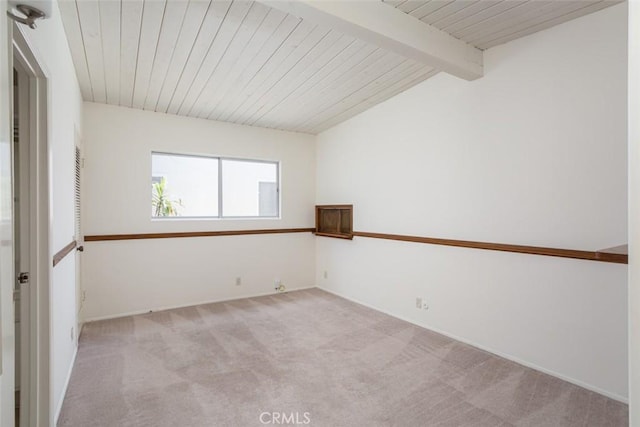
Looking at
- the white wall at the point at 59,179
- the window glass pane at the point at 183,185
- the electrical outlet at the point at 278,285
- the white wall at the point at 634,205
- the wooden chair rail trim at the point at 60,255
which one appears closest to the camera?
the white wall at the point at 634,205

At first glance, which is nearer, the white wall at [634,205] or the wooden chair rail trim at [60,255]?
the white wall at [634,205]

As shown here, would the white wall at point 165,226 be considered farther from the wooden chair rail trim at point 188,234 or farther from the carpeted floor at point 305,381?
the carpeted floor at point 305,381

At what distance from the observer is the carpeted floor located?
1974 mm

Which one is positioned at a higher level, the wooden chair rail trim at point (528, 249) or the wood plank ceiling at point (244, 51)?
the wood plank ceiling at point (244, 51)

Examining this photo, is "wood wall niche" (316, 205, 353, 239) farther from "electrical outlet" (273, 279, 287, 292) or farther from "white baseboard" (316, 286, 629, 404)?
"white baseboard" (316, 286, 629, 404)

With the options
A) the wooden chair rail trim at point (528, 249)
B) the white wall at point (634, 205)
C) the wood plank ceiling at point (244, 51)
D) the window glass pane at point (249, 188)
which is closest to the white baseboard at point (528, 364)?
the wooden chair rail trim at point (528, 249)

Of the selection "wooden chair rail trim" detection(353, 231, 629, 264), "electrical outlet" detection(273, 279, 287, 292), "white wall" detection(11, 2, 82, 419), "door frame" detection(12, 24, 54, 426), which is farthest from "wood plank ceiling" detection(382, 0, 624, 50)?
"electrical outlet" detection(273, 279, 287, 292)

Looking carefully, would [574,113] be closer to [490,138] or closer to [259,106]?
[490,138]

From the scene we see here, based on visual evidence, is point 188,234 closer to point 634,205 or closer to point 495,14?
point 495,14

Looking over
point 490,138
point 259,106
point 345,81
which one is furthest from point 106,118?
point 490,138

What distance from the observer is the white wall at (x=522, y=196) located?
7.16 feet

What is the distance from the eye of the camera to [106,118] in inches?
146

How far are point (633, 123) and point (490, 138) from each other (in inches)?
77.8

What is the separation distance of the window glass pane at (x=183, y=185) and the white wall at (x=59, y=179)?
1359 mm
